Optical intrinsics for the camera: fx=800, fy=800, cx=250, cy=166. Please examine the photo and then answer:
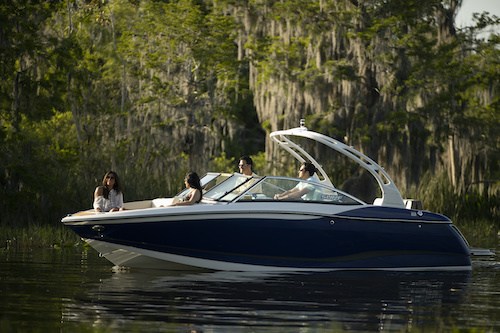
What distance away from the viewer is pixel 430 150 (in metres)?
25.6

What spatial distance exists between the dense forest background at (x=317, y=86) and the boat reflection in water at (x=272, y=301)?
11233 mm

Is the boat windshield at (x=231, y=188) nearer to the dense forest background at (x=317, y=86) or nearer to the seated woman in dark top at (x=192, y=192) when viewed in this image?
the seated woman in dark top at (x=192, y=192)

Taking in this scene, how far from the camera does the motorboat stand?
35.4 ft

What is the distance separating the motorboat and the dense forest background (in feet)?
34.1

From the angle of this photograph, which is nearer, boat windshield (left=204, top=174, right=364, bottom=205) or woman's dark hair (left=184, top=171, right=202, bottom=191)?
boat windshield (left=204, top=174, right=364, bottom=205)

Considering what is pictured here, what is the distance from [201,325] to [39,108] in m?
11.8

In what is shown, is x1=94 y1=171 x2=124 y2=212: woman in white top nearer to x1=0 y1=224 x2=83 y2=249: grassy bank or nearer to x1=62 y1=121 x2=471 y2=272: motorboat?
x1=62 y1=121 x2=471 y2=272: motorboat

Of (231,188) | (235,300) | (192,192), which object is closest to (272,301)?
(235,300)

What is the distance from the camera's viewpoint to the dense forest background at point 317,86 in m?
23.2

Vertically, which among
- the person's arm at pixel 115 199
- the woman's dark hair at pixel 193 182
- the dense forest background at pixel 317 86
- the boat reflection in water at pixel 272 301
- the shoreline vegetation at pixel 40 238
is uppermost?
the dense forest background at pixel 317 86

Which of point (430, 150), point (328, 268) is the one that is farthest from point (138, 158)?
point (328, 268)

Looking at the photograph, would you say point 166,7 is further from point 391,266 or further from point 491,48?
point 391,266

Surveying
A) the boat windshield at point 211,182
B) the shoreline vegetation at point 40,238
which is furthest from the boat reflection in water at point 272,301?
the shoreline vegetation at point 40,238

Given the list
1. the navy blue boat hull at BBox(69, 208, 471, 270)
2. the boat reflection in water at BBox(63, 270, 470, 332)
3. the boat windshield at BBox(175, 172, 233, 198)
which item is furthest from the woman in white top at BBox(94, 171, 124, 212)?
the boat reflection in water at BBox(63, 270, 470, 332)
